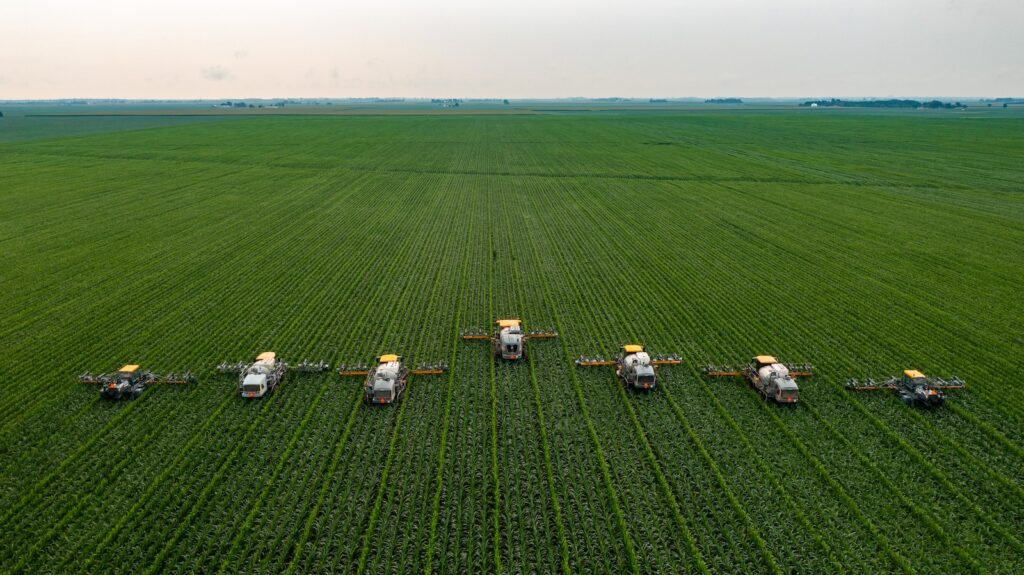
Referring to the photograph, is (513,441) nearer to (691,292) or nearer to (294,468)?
(294,468)

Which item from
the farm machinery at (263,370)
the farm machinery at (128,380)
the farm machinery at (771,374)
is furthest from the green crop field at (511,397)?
the farm machinery at (771,374)

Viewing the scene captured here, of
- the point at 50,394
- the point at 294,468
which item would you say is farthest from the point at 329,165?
the point at 294,468

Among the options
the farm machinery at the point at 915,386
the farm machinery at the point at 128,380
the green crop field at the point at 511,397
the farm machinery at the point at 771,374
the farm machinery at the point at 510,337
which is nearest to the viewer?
the green crop field at the point at 511,397

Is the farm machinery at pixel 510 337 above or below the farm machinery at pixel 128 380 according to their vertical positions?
above

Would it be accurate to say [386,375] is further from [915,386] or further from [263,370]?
[915,386]

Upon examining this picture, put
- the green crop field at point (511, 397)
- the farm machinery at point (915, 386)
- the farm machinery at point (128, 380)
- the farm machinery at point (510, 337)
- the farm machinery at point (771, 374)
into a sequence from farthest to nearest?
the farm machinery at point (510, 337) < the farm machinery at point (128, 380) < the farm machinery at point (771, 374) < the farm machinery at point (915, 386) < the green crop field at point (511, 397)

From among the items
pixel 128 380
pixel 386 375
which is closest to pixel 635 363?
pixel 386 375

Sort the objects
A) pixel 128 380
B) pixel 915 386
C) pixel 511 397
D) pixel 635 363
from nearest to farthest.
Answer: pixel 915 386 → pixel 128 380 → pixel 511 397 → pixel 635 363

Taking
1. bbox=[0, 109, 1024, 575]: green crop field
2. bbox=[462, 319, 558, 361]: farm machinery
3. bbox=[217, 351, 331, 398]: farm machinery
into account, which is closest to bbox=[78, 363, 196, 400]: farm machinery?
bbox=[0, 109, 1024, 575]: green crop field

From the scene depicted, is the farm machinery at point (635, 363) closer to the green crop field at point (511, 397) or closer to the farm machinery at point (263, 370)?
the green crop field at point (511, 397)
